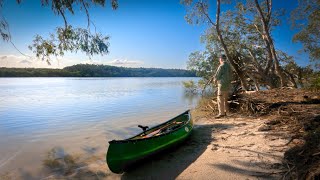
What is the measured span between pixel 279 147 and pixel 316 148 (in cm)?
121

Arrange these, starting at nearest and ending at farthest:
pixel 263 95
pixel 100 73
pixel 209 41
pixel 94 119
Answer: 1. pixel 263 95
2. pixel 94 119
3. pixel 209 41
4. pixel 100 73

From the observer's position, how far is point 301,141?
5941 mm

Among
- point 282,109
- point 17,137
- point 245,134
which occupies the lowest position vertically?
point 17,137

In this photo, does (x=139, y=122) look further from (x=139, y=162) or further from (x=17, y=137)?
(x=139, y=162)

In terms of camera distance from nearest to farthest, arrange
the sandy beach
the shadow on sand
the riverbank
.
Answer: the riverbank < the sandy beach < the shadow on sand

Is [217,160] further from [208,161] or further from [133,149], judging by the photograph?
[133,149]

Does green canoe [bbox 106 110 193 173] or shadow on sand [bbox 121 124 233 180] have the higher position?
green canoe [bbox 106 110 193 173]

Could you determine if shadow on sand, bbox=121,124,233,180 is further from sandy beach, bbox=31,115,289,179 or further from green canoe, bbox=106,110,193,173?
green canoe, bbox=106,110,193,173

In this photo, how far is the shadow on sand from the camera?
227 inches

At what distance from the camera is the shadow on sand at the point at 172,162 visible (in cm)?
577

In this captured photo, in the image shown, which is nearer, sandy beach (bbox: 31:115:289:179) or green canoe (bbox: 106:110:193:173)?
sandy beach (bbox: 31:115:289:179)

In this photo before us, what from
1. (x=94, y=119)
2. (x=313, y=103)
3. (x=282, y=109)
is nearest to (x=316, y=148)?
(x=282, y=109)

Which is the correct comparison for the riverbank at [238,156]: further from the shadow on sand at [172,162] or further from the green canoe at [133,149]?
the green canoe at [133,149]

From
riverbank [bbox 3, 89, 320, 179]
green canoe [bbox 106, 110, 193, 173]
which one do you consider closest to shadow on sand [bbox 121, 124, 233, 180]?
riverbank [bbox 3, 89, 320, 179]
